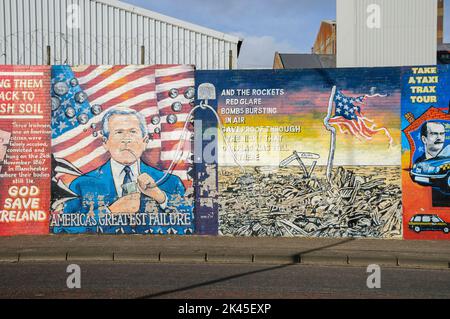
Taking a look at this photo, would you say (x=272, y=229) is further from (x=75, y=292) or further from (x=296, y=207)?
(x=75, y=292)

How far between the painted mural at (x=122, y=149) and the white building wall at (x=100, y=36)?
214 cm

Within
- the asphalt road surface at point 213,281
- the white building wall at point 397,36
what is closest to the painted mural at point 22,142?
the asphalt road surface at point 213,281

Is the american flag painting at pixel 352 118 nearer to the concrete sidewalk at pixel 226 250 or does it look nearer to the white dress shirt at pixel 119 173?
the concrete sidewalk at pixel 226 250

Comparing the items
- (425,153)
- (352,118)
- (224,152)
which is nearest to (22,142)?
(224,152)

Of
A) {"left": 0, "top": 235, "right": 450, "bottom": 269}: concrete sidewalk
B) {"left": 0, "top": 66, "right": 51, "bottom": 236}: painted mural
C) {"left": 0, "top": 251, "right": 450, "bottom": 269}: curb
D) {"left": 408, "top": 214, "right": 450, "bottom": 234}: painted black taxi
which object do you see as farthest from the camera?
{"left": 0, "top": 66, "right": 51, "bottom": 236}: painted mural

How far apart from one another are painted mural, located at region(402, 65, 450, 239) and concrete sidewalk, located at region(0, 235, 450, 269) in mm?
642

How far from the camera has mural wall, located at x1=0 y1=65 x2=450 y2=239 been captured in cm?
1347

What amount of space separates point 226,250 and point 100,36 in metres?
8.19

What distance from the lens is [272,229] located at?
1384 cm

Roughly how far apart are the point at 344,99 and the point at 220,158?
3.58 m

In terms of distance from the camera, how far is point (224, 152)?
551 inches

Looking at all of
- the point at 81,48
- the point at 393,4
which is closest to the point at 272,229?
the point at 81,48

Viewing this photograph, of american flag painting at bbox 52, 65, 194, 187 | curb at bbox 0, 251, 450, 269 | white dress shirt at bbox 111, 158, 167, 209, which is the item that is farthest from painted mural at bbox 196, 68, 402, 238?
curb at bbox 0, 251, 450, 269

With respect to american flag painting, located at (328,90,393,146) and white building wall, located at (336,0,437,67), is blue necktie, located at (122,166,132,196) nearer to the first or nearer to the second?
american flag painting, located at (328,90,393,146)
